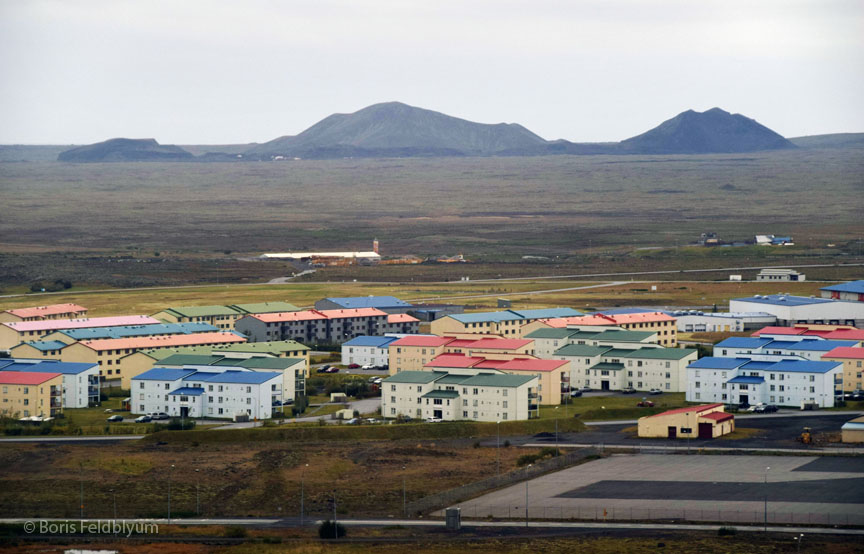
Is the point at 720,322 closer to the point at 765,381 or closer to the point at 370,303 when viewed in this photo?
the point at 370,303

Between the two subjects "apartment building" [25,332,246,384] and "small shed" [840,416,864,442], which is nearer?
"small shed" [840,416,864,442]

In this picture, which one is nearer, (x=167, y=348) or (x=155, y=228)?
(x=167, y=348)

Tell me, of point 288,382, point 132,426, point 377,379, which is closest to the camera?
point 132,426

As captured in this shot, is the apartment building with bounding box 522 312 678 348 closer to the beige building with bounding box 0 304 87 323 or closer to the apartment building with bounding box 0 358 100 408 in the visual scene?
the apartment building with bounding box 0 358 100 408

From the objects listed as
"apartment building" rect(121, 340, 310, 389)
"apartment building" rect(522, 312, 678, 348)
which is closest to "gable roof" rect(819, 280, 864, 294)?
"apartment building" rect(522, 312, 678, 348)

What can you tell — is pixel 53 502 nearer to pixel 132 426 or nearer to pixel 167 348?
pixel 132 426

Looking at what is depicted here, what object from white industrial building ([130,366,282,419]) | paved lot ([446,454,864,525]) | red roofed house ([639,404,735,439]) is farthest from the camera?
white industrial building ([130,366,282,419])

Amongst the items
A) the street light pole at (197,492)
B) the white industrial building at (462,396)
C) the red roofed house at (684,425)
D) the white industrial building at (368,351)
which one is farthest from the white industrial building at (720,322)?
the street light pole at (197,492)

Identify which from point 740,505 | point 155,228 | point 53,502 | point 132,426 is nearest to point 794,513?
point 740,505
